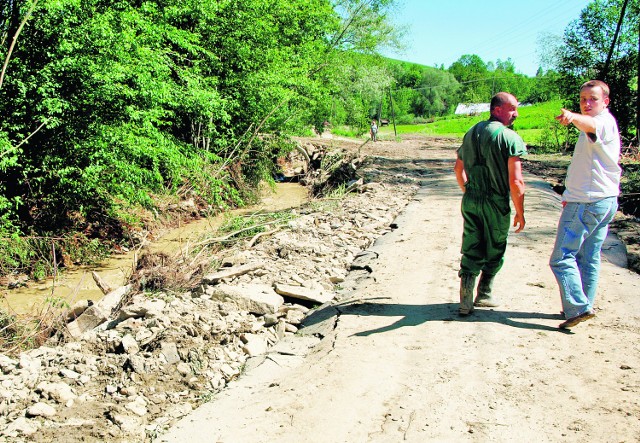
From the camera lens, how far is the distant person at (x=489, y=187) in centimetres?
477

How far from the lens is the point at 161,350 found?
486cm

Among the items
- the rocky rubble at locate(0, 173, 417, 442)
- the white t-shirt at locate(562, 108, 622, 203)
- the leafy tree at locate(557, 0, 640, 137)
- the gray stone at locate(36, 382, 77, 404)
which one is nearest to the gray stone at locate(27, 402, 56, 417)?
the rocky rubble at locate(0, 173, 417, 442)

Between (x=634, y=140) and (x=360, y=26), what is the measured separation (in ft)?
48.2

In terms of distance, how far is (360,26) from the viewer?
3008cm

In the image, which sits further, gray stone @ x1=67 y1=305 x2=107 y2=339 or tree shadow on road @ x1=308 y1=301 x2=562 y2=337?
gray stone @ x1=67 y1=305 x2=107 y2=339

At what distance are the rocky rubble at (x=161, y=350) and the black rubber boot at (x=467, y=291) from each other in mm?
1403

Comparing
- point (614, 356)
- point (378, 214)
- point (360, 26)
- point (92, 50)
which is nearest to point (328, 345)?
point (614, 356)

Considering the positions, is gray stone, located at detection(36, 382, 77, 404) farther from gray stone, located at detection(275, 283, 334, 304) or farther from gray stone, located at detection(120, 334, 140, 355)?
gray stone, located at detection(275, 283, 334, 304)

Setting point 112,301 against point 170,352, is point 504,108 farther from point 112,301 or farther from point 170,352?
point 112,301

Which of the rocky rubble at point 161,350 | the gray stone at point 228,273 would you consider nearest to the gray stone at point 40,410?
the rocky rubble at point 161,350

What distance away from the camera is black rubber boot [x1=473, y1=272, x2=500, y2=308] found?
17.4 ft

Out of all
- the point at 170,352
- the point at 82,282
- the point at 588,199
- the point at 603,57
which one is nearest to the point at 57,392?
the point at 170,352

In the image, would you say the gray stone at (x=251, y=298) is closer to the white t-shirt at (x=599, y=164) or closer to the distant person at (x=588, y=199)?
the distant person at (x=588, y=199)

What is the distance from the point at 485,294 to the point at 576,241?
1.08m
